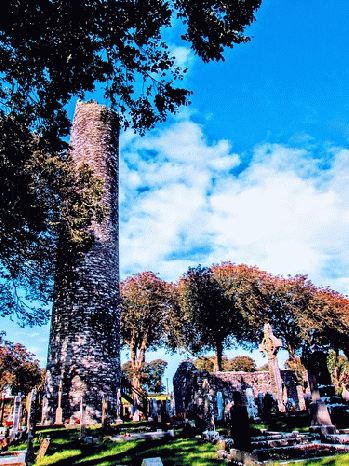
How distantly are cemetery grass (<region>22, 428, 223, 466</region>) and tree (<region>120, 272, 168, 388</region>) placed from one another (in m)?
21.5

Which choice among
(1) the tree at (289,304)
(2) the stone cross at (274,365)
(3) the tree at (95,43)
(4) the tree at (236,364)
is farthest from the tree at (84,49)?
(4) the tree at (236,364)

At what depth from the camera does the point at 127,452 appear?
8180 millimetres

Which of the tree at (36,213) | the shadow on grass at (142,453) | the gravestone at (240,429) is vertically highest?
the tree at (36,213)

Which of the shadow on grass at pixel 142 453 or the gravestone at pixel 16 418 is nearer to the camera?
the shadow on grass at pixel 142 453

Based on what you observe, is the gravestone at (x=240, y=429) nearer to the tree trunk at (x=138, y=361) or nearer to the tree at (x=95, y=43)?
the tree at (x=95, y=43)

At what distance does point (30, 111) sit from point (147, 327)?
89.0 ft

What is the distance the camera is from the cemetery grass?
693 cm

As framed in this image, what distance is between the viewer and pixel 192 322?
111 ft

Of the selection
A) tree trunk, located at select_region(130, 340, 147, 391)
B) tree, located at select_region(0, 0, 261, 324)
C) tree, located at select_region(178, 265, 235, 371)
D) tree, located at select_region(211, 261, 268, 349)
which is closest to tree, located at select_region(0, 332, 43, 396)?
tree trunk, located at select_region(130, 340, 147, 391)

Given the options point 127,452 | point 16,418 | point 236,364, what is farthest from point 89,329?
point 236,364

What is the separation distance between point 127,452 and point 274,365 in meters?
12.1

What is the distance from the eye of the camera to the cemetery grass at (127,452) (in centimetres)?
693

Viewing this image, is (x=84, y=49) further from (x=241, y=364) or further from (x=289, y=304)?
(x=241, y=364)

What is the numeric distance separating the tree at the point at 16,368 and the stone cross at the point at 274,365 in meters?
25.9
